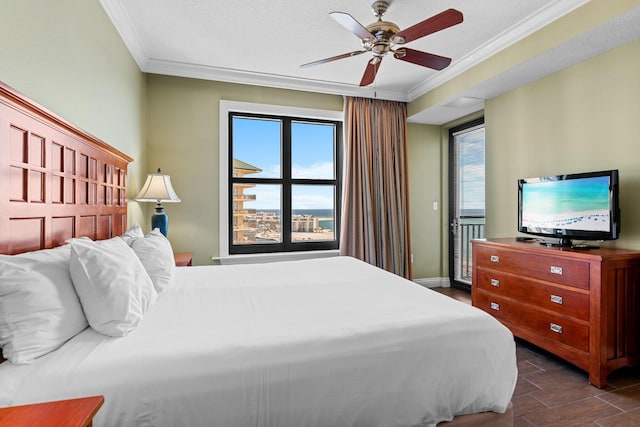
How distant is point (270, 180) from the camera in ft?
13.1

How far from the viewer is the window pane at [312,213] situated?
416cm

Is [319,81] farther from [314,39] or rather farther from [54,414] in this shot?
[54,414]

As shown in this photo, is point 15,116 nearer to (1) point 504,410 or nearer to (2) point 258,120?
(1) point 504,410

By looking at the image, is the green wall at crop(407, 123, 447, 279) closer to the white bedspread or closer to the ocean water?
the ocean water

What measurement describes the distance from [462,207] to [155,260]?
3987 millimetres

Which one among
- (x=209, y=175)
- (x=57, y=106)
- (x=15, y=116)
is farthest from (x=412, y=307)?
(x=209, y=175)

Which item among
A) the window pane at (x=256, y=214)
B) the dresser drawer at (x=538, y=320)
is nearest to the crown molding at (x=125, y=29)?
the window pane at (x=256, y=214)

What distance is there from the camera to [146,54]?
3.22 m

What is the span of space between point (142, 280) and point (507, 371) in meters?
1.66

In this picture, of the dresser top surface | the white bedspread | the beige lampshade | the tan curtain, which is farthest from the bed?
the tan curtain

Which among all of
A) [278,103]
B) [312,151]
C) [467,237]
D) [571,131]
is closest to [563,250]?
[571,131]

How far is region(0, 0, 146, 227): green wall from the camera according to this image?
4.47 ft

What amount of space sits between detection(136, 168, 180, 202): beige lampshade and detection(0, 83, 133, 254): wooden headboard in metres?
0.68

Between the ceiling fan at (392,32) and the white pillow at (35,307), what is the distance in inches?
72.1
